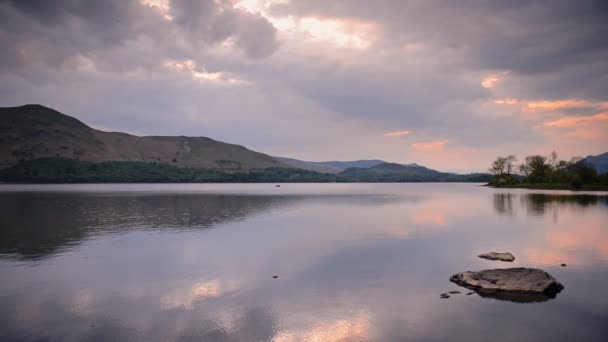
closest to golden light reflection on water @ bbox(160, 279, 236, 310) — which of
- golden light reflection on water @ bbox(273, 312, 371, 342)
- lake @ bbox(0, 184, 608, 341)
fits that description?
lake @ bbox(0, 184, 608, 341)

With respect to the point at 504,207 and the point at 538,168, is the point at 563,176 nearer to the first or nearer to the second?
the point at 538,168

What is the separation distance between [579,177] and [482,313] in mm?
173387

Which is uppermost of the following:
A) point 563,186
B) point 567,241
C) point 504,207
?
point 563,186

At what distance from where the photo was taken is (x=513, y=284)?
73.7 ft

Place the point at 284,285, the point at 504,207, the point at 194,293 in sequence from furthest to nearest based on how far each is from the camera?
the point at 504,207
the point at 284,285
the point at 194,293

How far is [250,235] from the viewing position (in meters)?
44.6

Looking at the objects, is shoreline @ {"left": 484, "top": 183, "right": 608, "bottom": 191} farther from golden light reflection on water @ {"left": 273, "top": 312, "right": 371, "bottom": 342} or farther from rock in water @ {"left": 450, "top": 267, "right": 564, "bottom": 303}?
golden light reflection on water @ {"left": 273, "top": 312, "right": 371, "bottom": 342}

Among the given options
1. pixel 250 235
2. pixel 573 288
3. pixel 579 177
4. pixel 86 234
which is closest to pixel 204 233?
pixel 250 235

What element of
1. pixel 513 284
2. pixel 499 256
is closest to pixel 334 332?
pixel 513 284

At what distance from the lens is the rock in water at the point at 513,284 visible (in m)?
21.4

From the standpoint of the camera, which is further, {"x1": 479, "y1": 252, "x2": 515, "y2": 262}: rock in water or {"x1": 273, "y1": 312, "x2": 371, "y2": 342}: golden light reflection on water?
{"x1": 479, "y1": 252, "x2": 515, "y2": 262}: rock in water

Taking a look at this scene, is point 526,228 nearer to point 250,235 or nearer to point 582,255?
point 582,255

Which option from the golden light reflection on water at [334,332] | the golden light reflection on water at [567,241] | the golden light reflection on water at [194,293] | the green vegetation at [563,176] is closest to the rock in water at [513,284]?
the golden light reflection on water at [567,241]

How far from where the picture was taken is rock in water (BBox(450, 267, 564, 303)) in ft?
70.1
